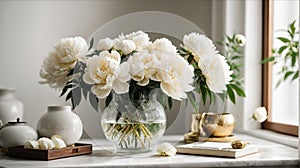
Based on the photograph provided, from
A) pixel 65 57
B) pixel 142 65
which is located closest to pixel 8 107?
pixel 65 57

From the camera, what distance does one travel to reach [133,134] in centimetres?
178

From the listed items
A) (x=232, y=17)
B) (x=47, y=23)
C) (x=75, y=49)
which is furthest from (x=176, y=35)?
(x=75, y=49)

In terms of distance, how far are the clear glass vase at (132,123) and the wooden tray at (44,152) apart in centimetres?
12

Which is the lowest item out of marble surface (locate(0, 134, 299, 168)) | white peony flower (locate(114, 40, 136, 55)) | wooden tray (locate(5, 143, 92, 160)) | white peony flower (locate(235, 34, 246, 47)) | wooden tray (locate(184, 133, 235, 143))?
marble surface (locate(0, 134, 299, 168))

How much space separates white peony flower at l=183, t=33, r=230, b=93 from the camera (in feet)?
5.83

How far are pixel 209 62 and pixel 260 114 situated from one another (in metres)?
0.61

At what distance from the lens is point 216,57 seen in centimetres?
178

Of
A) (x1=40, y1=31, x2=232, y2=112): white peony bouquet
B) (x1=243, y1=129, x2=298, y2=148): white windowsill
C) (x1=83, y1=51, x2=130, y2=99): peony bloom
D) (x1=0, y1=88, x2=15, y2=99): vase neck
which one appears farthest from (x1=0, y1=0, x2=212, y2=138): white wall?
(x1=83, y1=51, x2=130, y2=99): peony bloom

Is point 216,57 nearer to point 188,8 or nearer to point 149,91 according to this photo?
point 149,91

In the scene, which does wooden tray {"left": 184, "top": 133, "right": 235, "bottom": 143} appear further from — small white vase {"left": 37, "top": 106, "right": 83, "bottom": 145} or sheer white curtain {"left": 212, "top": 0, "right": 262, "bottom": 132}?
small white vase {"left": 37, "top": 106, "right": 83, "bottom": 145}

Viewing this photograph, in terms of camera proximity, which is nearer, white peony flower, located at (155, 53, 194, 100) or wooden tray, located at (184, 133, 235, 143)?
white peony flower, located at (155, 53, 194, 100)

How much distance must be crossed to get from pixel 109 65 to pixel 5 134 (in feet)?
1.50

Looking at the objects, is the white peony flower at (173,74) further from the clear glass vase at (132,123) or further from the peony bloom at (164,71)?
the clear glass vase at (132,123)

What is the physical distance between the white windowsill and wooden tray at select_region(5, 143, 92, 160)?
2.68 feet
